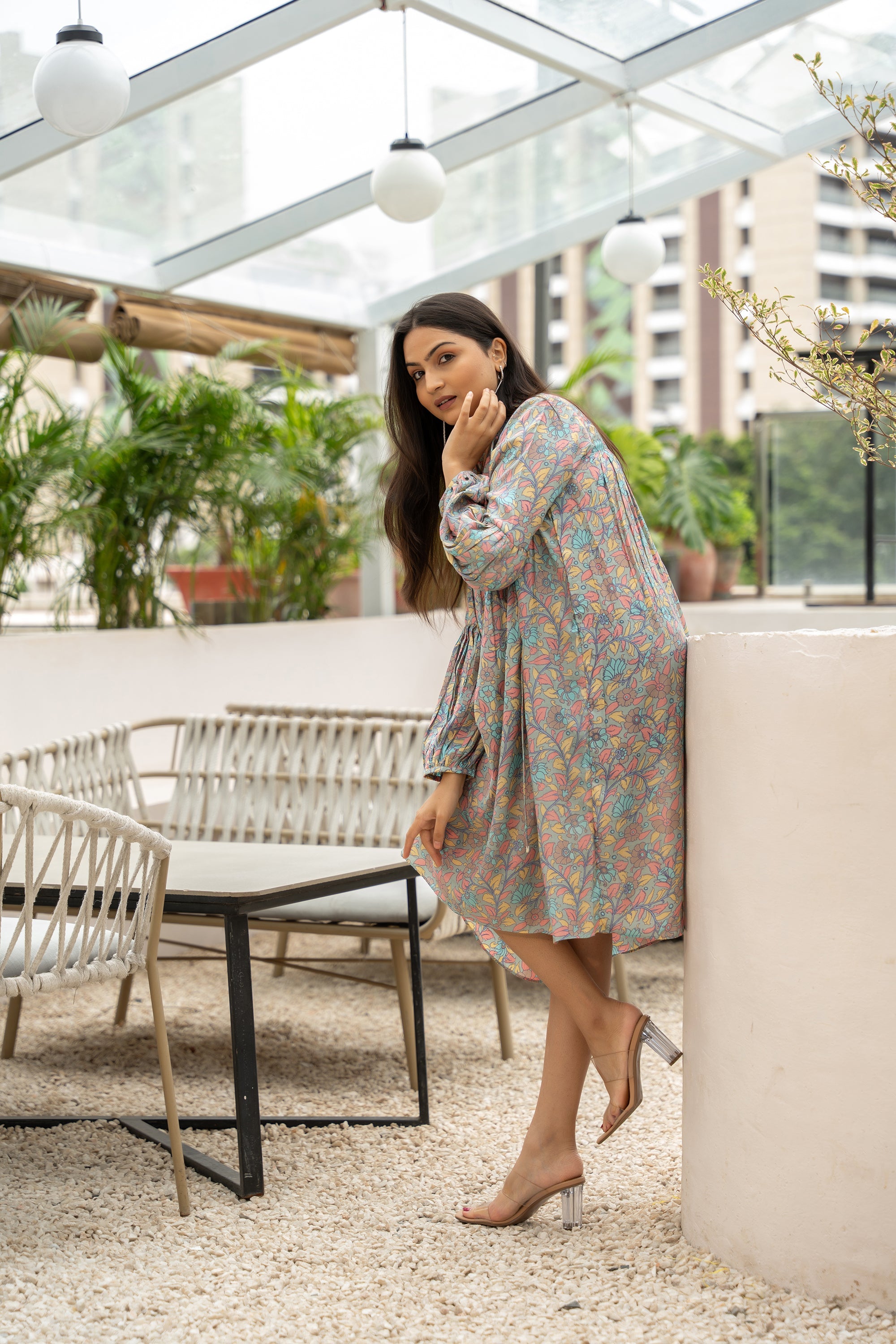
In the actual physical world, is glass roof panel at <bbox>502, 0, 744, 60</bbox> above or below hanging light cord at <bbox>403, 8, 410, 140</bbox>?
above

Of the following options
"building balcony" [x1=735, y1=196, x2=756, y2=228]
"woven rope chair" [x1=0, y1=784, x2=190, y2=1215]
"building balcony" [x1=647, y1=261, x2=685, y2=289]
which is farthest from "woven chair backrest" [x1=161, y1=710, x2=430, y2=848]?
"building balcony" [x1=647, y1=261, x2=685, y2=289]

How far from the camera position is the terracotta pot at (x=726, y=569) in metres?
8.20

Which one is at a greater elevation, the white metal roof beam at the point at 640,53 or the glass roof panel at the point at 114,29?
the white metal roof beam at the point at 640,53

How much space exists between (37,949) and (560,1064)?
38.2 inches

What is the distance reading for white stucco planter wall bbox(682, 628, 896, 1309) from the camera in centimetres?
187

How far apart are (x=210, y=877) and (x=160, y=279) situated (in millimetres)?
3947

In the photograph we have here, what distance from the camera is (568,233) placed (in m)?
6.70

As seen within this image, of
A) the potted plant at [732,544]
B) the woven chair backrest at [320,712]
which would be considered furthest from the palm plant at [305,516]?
the potted plant at [732,544]

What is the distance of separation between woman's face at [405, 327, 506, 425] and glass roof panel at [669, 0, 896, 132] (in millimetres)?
3948

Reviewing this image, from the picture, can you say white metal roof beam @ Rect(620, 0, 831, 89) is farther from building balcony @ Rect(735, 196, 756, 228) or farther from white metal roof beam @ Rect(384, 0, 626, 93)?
building balcony @ Rect(735, 196, 756, 228)

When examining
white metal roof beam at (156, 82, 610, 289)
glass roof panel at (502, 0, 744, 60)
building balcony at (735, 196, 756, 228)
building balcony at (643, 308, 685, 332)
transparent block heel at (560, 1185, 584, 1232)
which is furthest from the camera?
building balcony at (643, 308, 685, 332)

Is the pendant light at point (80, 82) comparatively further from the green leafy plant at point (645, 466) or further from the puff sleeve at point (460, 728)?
the green leafy plant at point (645, 466)

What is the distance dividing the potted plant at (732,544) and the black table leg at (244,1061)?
6145 millimetres

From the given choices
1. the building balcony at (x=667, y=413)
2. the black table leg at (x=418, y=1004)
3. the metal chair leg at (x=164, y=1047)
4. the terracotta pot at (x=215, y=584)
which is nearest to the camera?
the metal chair leg at (x=164, y=1047)
